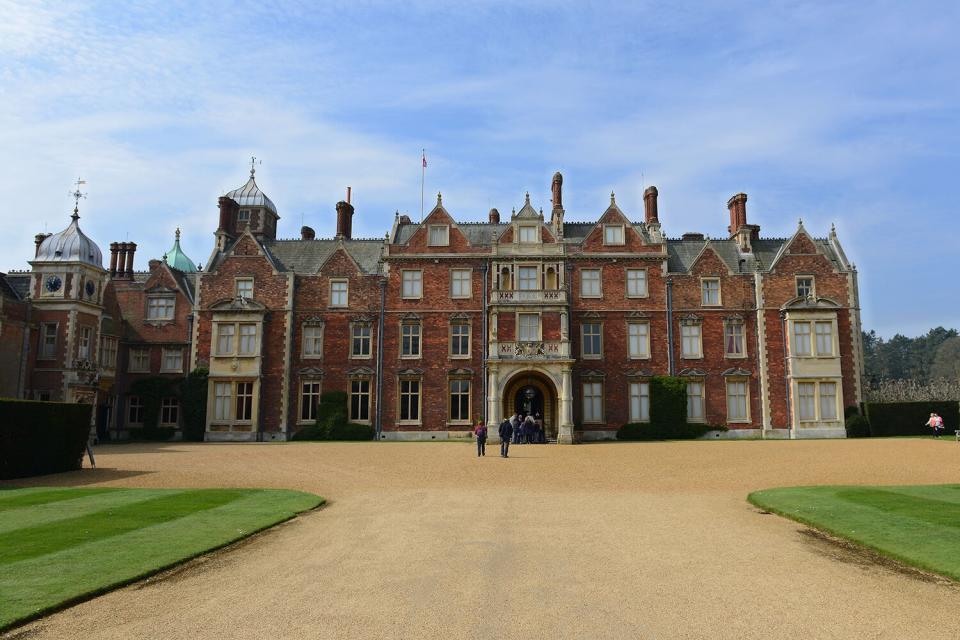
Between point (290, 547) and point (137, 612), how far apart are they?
3244 mm

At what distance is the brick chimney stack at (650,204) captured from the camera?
4094cm

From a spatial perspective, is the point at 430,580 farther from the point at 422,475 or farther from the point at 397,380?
the point at 397,380

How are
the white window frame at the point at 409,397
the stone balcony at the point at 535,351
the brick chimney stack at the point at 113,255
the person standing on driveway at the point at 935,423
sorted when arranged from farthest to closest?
Result: the brick chimney stack at the point at 113,255 → the white window frame at the point at 409,397 → the stone balcony at the point at 535,351 → the person standing on driveway at the point at 935,423

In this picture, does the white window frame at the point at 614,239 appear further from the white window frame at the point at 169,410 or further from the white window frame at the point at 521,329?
the white window frame at the point at 169,410

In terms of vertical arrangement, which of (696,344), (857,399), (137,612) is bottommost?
(137,612)

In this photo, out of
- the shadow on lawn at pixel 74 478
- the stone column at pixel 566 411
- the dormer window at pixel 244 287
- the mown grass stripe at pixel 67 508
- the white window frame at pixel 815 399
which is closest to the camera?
the mown grass stripe at pixel 67 508

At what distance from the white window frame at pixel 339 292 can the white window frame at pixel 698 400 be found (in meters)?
19.9

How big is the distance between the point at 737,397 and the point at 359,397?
68.9ft

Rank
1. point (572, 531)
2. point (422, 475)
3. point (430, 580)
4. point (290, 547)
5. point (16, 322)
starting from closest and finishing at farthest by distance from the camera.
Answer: point (430, 580)
point (290, 547)
point (572, 531)
point (422, 475)
point (16, 322)

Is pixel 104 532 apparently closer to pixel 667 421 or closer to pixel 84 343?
pixel 84 343

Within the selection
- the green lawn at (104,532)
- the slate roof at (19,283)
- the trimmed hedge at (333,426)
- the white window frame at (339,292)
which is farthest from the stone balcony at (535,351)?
the slate roof at (19,283)

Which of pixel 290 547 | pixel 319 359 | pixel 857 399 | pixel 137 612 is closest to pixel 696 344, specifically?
pixel 857 399

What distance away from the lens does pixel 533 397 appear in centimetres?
3788

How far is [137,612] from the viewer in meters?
7.05
